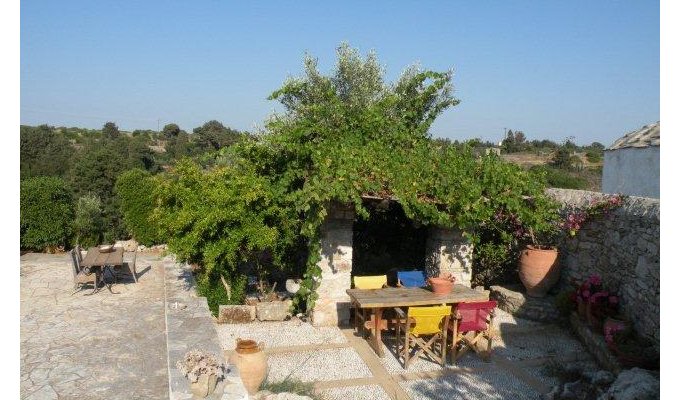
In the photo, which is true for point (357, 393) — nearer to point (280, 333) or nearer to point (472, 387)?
point (472, 387)

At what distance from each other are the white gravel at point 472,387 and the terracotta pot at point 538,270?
2574 millimetres

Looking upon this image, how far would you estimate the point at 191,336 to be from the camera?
607 centimetres

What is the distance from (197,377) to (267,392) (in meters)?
1.08

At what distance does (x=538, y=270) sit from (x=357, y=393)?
14.1ft

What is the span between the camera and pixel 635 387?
4777mm

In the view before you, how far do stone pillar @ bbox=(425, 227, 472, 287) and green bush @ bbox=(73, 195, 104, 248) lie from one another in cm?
1080

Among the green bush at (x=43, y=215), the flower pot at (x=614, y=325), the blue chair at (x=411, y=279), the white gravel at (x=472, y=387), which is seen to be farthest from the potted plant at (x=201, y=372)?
the green bush at (x=43, y=215)

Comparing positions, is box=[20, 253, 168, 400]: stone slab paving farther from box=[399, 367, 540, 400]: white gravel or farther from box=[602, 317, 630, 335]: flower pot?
box=[602, 317, 630, 335]: flower pot

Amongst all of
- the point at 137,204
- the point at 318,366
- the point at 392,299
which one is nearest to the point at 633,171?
the point at 392,299

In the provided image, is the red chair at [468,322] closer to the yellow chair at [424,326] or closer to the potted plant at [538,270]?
Answer: the yellow chair at [424,326]

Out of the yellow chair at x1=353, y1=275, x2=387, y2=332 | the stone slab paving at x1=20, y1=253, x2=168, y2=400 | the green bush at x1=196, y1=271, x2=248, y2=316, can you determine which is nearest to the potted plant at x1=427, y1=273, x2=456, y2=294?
the yellow chair at x1=353, y1=275, x2=387, y2=332

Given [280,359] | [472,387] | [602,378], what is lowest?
[472,387]
